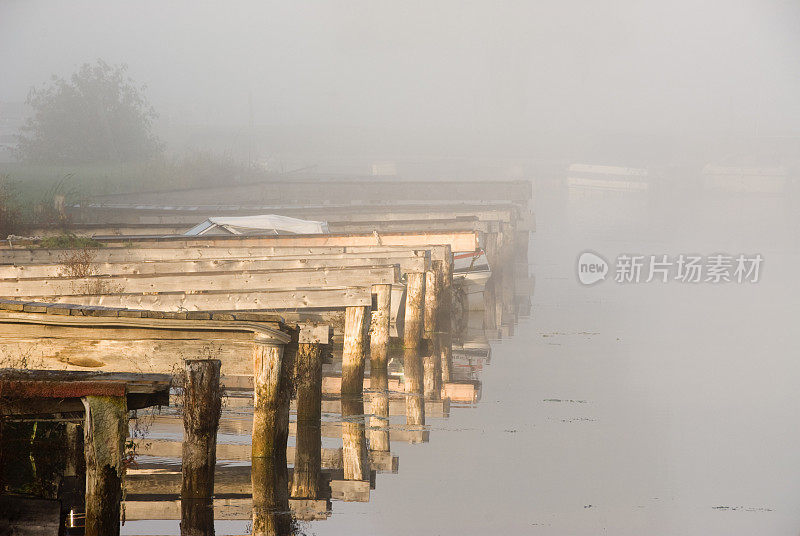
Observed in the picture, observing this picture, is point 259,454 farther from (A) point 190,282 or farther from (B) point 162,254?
(B) point 162,254

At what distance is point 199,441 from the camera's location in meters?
10.3

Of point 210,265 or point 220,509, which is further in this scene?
point 210,265

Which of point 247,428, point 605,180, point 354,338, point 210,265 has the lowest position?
point 605,180

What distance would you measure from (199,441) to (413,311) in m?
11.4

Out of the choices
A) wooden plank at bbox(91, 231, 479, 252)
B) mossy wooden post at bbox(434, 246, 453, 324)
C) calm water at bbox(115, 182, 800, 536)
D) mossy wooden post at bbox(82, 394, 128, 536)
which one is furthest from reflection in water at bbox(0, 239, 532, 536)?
wooden plank at bbox(91, 231, 479, 252)

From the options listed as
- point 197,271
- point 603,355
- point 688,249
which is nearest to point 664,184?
point 688,249

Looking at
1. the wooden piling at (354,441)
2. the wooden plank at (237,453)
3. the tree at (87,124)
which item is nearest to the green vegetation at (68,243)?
the wooden piling at (354,441)

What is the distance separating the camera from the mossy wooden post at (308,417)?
40.6 ft

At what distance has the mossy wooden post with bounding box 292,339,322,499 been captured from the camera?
1238 centimetres

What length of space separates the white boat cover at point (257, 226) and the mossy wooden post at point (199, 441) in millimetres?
18346

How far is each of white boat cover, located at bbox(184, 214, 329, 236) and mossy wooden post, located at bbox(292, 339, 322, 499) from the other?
1515 cm

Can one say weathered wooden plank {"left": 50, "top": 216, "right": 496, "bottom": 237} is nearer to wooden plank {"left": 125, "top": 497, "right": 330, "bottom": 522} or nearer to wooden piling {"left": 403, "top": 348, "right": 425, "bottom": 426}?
wooden piling {"left": 403, "top": 348, "right": 425, "bottom": 426}

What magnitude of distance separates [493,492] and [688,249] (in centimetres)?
4825

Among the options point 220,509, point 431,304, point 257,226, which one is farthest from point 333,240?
point 220,509
